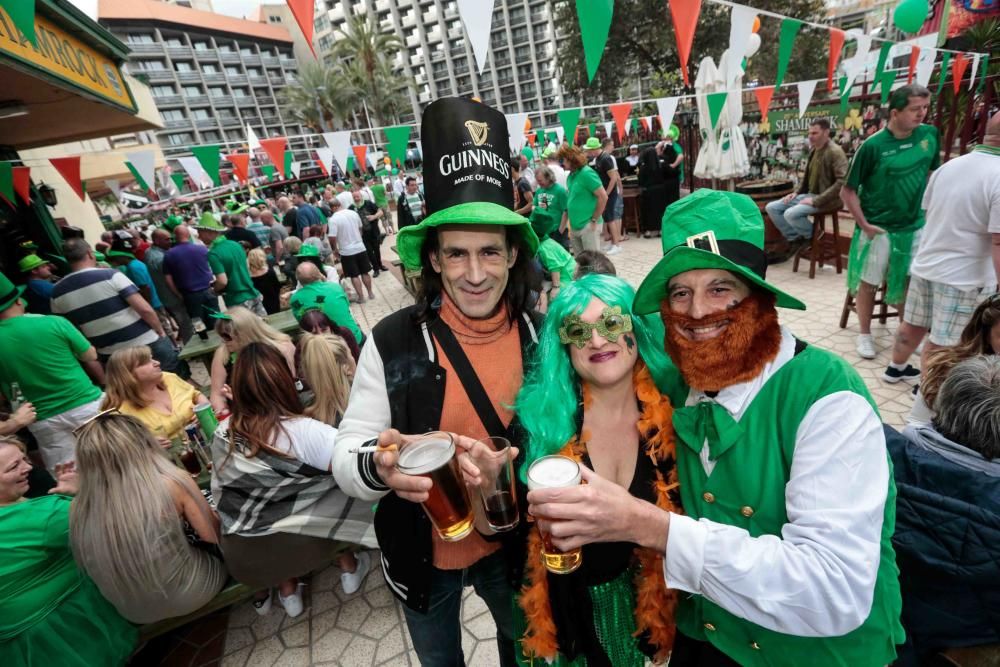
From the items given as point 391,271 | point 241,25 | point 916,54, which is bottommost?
point 391,271

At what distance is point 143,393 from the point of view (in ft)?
10.3

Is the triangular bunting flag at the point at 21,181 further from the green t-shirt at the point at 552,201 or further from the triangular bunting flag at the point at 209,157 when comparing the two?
the green t-shirt at the point at 552,201

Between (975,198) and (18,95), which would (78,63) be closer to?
(18,95)

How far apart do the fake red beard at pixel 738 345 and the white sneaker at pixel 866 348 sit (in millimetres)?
4286

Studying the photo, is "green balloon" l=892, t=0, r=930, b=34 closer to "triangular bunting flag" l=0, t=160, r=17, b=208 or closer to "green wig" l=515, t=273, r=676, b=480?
"green wig" l=515, t=273, r=676, b=480

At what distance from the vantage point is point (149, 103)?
7242mm

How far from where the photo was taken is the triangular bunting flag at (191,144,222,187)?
598cm

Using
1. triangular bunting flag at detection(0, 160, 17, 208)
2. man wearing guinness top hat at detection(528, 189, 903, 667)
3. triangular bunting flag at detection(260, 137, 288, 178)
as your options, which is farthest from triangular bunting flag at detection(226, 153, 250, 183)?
man wearing guinness top hat at detection(528, 189, 903, 667)

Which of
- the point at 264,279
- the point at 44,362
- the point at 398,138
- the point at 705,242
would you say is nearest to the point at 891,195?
the point at 705,242

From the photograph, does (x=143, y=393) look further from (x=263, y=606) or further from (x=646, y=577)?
(x=646, y=577)

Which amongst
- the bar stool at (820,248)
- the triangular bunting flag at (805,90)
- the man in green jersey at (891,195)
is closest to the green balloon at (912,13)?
the triangular bunting flag at (805,90)

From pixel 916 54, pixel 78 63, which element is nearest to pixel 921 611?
pixel 78 63

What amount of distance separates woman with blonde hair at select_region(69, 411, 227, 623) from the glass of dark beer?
183cm

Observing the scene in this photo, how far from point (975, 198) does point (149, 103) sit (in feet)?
33.6
